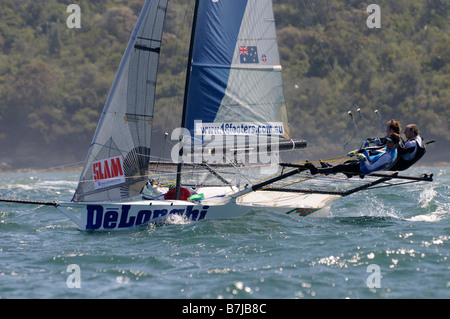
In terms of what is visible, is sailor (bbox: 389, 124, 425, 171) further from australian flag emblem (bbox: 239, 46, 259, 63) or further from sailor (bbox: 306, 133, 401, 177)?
australian flag emblem (bbox: 239, 46, 259, 63)

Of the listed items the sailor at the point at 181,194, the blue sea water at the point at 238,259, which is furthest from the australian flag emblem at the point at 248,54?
the blue sea water at the point at 238,259

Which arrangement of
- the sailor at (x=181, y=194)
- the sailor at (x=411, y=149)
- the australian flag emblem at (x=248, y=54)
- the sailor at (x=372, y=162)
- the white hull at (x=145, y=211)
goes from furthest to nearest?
the australian flag emblem at (x=248, y=54), the sailor at (x=181, y=194), the white hull at (x=145, y=211), the sailor at (x=411, y=149), the sailor at (x=372, y=162)

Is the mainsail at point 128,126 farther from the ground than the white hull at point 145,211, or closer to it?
farther from the ground

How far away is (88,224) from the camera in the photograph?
10.4m

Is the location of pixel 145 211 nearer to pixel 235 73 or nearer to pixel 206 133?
pixel 206 133

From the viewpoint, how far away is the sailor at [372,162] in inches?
→ 377

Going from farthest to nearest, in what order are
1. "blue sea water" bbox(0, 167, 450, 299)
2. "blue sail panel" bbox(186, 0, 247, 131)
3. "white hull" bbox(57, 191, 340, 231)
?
"blue sail panel" bbox(186, 0, 247, 131) < "white hull" bbox(57, 191, 340, 231) < "blue sea water" bbox(0, 167, 450, 299)

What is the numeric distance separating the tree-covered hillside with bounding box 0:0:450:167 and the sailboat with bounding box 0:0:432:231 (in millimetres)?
40022

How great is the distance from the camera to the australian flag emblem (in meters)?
12.2

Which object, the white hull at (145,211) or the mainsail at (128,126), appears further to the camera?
the mainsail at (128,126)

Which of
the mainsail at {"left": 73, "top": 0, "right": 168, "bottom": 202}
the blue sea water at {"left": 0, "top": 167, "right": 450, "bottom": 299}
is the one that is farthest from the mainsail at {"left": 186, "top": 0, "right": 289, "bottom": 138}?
the blue sea water at {"left": 0, "top": 167, "right": 450, "bottom": 299}

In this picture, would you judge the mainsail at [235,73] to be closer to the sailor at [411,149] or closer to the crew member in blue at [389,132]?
the crew member in blue at [389,132]

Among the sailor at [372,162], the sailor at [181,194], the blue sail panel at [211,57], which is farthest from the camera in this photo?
the blue sail panel at [211,57]

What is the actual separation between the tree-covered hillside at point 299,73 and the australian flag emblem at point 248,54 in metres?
40.2
